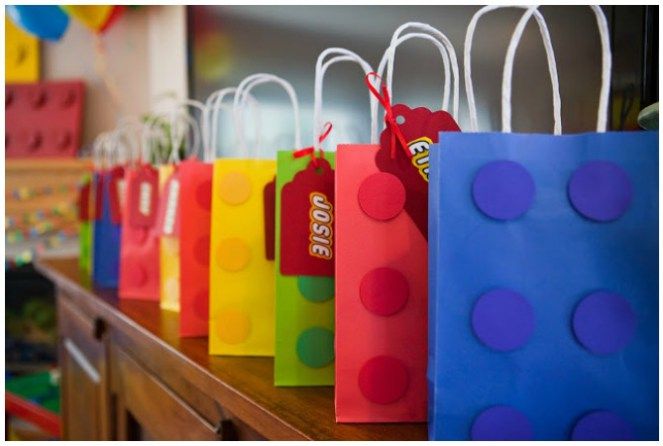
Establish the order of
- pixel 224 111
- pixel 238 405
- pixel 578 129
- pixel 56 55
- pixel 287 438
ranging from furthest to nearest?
pixel 56 55
pixel 224 111
pixel 578 129
pixel 238 405
pixel 287 438

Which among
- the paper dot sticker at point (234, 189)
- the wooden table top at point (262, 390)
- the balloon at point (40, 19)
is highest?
the balloon at point (40, 19)

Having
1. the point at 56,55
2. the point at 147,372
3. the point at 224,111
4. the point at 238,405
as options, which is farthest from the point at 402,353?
the point at 56,55

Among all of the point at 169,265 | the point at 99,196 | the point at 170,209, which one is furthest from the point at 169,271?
the point at 99,196

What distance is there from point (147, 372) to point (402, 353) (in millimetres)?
667

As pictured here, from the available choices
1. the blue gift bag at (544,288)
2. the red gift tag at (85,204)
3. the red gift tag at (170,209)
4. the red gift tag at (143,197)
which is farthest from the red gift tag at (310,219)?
the red gift tag at (85,204)

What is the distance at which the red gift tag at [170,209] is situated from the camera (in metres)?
1.39

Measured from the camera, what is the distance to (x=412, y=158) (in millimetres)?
766

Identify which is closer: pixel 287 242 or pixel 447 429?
pixel 447 429

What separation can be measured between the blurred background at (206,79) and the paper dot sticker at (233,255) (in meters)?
0.36

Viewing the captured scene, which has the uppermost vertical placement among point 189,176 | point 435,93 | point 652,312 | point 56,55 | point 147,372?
point 56,55

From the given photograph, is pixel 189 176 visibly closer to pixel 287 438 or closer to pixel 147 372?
pixel 147 372

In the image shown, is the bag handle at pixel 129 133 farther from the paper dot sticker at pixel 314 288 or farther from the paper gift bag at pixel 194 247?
the paper dot sticker at pixel 314 288

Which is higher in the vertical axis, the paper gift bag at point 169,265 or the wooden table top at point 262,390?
the paper gift bag at point 169,265

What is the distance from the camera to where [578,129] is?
3.35ft
